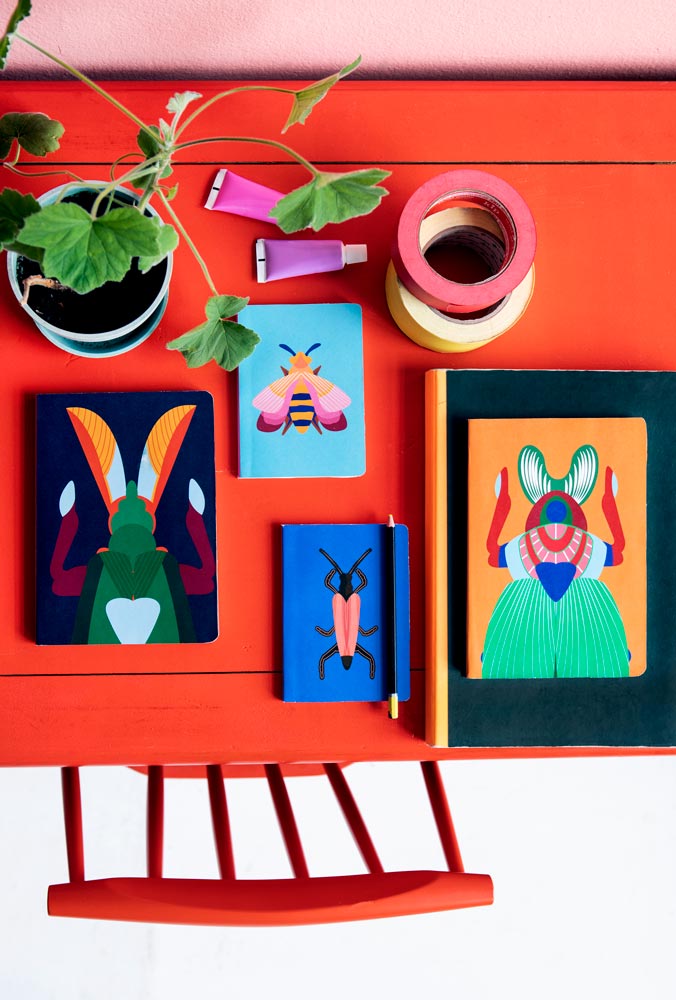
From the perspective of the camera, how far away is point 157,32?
0.77 metres

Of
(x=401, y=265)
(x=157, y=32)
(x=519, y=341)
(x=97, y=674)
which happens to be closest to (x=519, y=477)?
(x=519, y=341)

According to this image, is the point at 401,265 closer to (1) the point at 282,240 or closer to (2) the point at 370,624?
(1) the point at 282,240

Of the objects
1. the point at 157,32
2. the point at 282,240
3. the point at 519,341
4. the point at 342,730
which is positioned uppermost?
the point at 157,32

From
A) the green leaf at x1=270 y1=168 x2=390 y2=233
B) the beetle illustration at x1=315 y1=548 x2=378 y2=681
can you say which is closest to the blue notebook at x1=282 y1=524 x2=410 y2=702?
the beetle illustration at x1=315 y1=548 x2=378 y2=681

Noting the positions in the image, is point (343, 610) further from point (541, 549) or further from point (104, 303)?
point (104, 303)

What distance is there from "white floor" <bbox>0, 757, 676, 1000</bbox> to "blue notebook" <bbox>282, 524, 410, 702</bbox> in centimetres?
79

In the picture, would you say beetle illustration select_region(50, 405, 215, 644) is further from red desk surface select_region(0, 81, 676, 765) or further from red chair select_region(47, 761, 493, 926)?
red chair select_region(47, 761, 493, 926)

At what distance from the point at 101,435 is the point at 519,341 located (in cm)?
46

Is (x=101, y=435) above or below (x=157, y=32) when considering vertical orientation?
below

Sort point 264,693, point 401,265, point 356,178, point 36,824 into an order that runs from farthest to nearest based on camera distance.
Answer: point 36,824 → point 264,693 → point 401,265 → point 356,178

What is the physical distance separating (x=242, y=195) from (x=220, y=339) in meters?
0.21

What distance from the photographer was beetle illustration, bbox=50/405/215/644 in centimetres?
76

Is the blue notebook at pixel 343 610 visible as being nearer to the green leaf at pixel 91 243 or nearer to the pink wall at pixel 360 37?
the green leaf at pixel 91 243

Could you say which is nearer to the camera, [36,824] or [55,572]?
[55,572]
